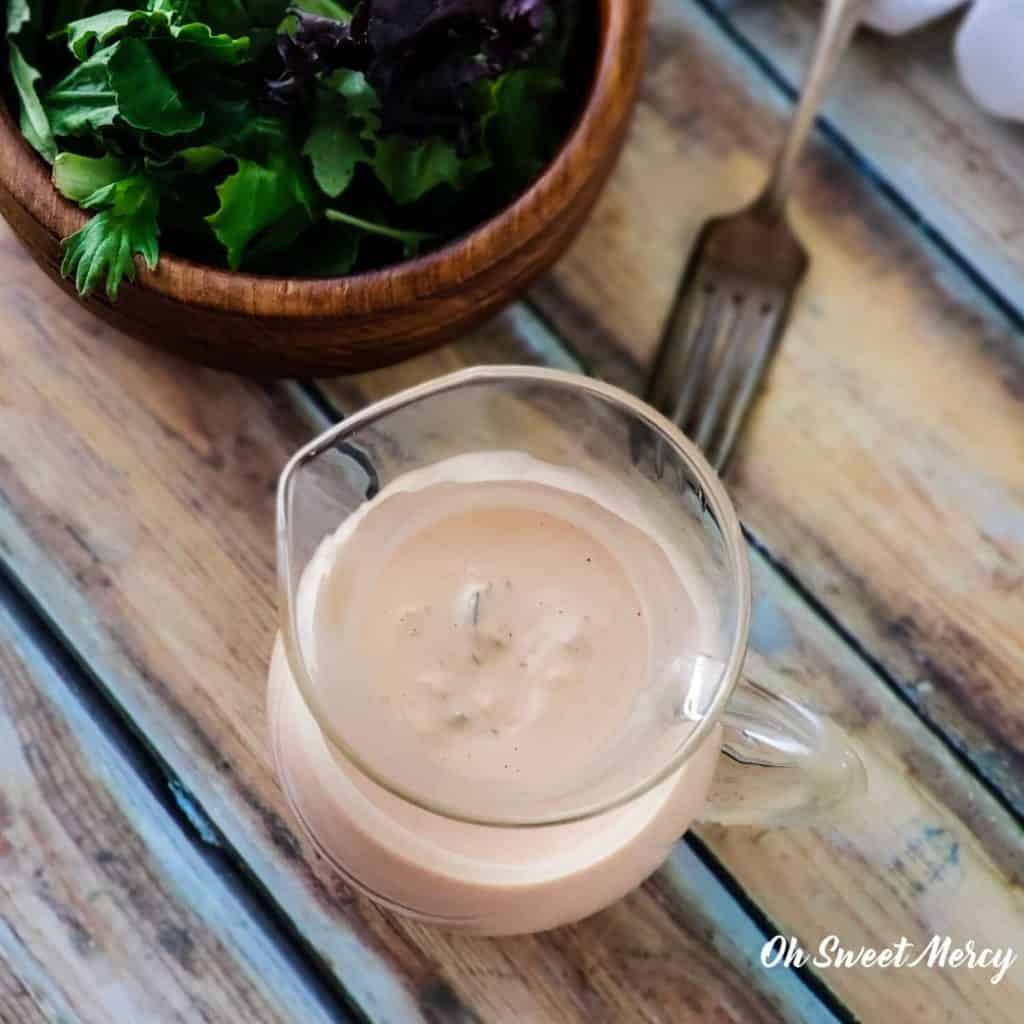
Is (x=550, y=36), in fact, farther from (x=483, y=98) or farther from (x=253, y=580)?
(x=253, y=580)

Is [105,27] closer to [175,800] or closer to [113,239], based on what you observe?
→ [113,239]

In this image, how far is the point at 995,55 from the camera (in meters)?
0.75

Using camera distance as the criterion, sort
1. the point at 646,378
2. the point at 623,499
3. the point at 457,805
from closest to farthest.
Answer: the point at 457,805
the point at 623,499
the point at 646,378

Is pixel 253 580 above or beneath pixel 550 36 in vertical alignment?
beneath

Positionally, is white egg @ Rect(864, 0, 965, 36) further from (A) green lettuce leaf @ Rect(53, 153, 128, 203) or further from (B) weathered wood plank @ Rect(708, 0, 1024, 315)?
(A) green lettuce leaf @ Rect(53, 153, 128, 203)

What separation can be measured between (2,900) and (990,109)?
66cm

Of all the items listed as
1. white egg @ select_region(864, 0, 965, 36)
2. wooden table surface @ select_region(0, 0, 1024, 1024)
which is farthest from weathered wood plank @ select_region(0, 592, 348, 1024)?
white egg @ select_region(864, 0, 965, 36)

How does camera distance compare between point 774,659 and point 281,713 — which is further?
point 774,659

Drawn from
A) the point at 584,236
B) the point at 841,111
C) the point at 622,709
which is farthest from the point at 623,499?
the point at 841,111

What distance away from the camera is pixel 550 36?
26.4 inches

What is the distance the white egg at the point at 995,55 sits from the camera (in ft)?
2.42

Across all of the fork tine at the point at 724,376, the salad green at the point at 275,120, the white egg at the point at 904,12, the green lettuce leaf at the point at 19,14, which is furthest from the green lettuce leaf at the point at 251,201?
the white egg at the point at 904,12

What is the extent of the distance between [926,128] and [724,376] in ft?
0.67

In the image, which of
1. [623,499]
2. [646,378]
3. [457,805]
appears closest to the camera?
[457,805]
